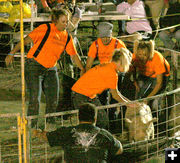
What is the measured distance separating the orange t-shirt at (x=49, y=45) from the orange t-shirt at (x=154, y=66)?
0.99 meters

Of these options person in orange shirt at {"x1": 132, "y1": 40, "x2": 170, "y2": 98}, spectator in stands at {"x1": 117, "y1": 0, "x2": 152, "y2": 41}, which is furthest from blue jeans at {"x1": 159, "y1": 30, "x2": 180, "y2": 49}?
person in orange shirt at {"x1": 132, "y1": 40, "x2": 170, "y2": 98}

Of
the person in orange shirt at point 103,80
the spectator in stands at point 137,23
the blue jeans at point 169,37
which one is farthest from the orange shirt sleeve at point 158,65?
the blue jeans at point 169,37

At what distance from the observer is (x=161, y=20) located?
11.9 metres

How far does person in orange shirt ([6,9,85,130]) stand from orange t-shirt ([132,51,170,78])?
2.61 feet

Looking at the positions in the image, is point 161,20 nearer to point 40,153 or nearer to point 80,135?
point 40,153

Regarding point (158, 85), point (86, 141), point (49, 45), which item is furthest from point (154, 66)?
point (86, 141)

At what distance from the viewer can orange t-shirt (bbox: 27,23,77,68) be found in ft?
20.6

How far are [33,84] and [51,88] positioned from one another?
25 cm

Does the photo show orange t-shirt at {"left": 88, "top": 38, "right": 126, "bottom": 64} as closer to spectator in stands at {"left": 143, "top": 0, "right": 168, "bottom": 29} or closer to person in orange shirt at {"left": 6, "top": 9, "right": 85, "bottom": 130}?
person in orange shirt at {"left": 6, "top": 9, "right": 85, "bottom": 130}

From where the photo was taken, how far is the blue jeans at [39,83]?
636cm

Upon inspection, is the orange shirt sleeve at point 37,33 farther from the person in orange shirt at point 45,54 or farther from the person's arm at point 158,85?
the person's arm at point 158,85

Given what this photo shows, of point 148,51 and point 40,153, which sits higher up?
point 148,51

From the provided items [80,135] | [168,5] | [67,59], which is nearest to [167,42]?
[168,5]

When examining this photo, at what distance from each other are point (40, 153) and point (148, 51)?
2035 millimetres
